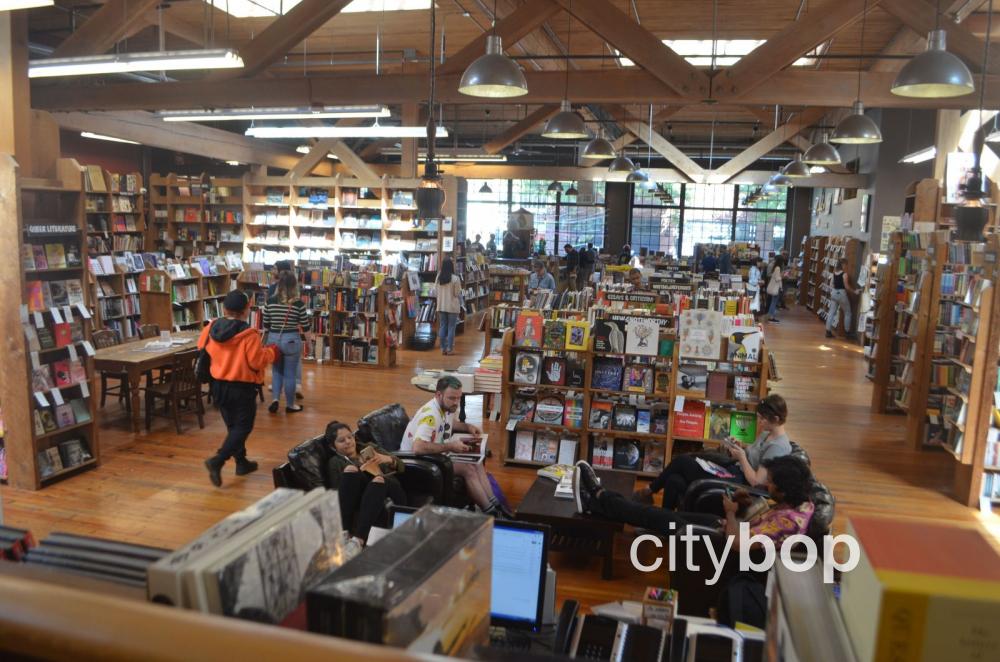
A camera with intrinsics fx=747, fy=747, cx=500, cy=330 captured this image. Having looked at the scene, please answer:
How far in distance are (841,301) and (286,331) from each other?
1148 centimetres

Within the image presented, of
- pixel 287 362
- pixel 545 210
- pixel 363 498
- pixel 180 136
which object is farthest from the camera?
pixel 545 210

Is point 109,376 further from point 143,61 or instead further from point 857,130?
point 857,130

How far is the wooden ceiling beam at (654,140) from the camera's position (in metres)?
16.5

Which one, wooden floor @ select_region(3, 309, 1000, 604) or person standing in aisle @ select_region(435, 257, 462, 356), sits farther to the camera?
person standing in aisle @ select_region(435, 257, 462, 356)

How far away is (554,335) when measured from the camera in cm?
704

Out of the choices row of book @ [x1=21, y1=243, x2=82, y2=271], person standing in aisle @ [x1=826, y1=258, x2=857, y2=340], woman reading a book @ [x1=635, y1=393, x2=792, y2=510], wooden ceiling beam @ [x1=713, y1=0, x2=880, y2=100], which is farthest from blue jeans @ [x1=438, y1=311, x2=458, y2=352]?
person standing in aisle @ [x1=826, y1=258, x2=857, y2=340]

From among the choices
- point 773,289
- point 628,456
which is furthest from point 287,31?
point 773,289

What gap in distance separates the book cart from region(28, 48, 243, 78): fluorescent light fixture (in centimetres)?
101

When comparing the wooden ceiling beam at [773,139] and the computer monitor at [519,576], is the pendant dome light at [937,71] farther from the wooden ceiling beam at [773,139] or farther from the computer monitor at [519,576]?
the wooden ceiling beam at [773,139]

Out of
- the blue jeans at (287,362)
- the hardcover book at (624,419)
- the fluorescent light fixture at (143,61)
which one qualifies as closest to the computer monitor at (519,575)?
the hardcover book at (624,419)

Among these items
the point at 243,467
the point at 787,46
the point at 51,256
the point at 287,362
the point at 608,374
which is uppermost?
the point at 787,46

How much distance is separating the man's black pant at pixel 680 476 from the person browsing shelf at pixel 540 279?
26.6 ft

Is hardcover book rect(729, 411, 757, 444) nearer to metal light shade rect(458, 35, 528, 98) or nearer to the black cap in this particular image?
metal light shade rect(458, 35, 528, 98)

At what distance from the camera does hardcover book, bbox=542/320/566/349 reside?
7.02 meters
